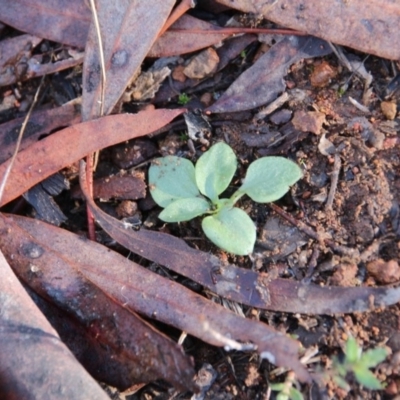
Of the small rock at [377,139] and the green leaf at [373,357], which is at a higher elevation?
the small rock at [377,139]

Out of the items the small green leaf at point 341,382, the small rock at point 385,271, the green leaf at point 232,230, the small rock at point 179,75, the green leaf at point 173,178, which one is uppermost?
the small rock at point 179,75

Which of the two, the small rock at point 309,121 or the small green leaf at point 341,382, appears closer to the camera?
the small green leaf at point 341,382

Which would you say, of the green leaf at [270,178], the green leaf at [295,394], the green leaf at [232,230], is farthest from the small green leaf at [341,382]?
the green leaf at [270,178]

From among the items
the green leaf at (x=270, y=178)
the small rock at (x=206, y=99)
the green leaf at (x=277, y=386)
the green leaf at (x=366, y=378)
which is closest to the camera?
the green leaf at (x=366, y=378)

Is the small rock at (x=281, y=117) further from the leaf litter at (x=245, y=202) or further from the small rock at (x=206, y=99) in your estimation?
the small rock at (x=206, y=99)

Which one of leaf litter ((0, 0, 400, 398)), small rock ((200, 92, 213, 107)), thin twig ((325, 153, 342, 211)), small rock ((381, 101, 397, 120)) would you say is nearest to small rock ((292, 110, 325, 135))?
leaf litter ((0, 0, 400, 398))

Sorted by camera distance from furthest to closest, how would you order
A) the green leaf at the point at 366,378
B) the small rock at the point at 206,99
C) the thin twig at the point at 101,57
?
1. the small rock at the point at 206,99
2. the thin twig at the point at 101,57
3. the green leaf at the point at 366,378
